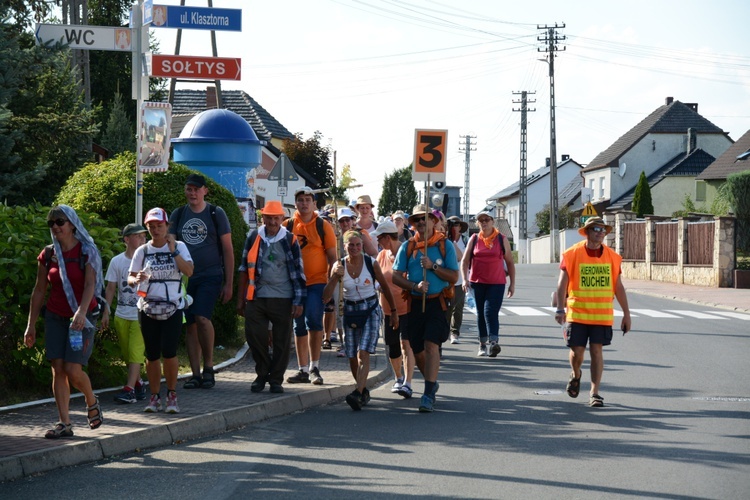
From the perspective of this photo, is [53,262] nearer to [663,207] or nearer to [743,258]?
[743,258]

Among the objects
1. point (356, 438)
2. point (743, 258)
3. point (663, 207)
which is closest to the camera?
point (356, 438)

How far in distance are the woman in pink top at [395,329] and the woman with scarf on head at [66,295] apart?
331 centimetres

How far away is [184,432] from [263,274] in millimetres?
2340

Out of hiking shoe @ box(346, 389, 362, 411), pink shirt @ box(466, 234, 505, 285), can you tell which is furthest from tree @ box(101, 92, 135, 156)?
hiking shoe @ box(346, 389, 362, 411)

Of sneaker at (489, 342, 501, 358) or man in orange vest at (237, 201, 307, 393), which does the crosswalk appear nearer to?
sneaker at (489, 342, 501, 358)

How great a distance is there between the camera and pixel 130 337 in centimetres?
970

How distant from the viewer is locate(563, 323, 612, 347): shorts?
33.5ft

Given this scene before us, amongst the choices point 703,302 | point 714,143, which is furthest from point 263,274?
point 714,143

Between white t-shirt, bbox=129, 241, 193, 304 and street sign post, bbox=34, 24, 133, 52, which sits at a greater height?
street sign post, bbox=34, 24, 133, 52

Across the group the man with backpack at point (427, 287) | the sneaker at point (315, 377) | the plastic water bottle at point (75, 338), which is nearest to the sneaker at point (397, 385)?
the man with backpack at point (427, 287)

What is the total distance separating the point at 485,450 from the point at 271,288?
325cm

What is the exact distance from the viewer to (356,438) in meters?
8.55

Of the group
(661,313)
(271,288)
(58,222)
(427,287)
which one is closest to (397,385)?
(427,287)

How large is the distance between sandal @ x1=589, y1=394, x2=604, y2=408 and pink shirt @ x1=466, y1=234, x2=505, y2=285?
14.7ft
